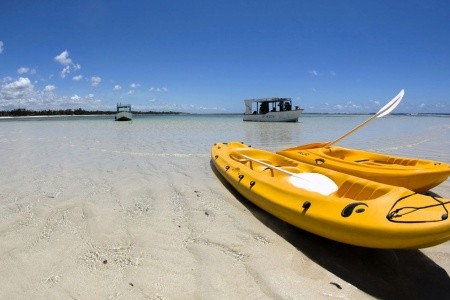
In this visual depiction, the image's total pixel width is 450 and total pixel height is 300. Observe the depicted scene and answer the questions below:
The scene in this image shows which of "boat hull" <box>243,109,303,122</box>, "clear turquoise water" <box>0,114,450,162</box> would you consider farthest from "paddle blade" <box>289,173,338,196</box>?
"boat hull" <box>243,109,303,122</box>

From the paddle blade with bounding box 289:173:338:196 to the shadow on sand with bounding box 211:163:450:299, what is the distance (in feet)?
1.97

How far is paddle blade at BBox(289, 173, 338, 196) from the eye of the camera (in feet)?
12.0

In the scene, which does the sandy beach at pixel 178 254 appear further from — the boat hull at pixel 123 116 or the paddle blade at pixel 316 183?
the boat hull at pixel 123 116

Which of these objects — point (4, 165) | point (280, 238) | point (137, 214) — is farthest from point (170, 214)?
point (4, 165)

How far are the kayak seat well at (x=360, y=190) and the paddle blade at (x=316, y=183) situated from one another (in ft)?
0.34

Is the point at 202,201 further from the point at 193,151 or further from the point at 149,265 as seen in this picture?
the point at 193,151

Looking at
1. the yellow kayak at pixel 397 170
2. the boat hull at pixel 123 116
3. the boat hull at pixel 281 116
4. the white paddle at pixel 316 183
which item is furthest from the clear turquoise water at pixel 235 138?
the boat hull at pixel 123 116

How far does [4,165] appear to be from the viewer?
6984 mm

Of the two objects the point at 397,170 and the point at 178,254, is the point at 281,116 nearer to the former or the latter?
the point at 397,170

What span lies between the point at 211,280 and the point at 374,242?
1.38m

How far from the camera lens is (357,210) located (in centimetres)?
262

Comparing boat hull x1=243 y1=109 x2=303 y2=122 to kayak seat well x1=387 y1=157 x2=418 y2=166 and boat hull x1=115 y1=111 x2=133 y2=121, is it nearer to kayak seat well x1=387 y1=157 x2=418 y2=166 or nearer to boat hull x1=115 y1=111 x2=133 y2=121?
boat hull x1=115 y1=111 x2=133 y2=121

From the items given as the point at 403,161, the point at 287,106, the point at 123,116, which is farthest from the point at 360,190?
the point at 123,116

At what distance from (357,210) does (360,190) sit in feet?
3.09
